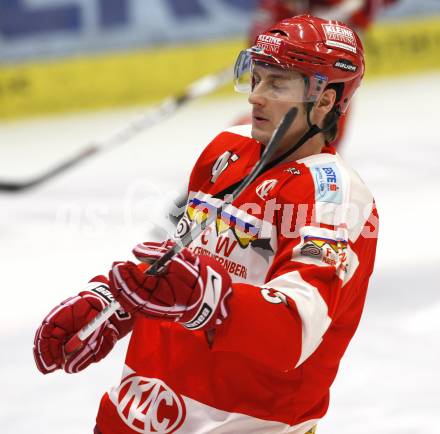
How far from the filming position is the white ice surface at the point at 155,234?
229 centimetres

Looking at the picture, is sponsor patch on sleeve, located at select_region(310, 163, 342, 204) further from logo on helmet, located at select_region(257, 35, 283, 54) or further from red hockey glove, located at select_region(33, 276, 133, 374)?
red hockey glove, located at select_region(33, 276, 133, 374)

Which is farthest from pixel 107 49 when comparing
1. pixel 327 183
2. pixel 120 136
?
pixel 327 183

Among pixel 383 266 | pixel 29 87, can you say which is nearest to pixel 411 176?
pixel 383 266

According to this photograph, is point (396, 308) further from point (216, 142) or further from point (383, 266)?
point (216, 142)

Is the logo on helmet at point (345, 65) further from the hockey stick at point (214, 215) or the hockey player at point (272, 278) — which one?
the hockey stick at point (214, 215)

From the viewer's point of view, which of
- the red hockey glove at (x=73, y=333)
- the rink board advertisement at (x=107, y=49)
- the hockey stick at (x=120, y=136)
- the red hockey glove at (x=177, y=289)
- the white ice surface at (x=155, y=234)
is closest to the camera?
the red hockey glove at (x=177, y=289)

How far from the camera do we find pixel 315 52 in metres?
1.34

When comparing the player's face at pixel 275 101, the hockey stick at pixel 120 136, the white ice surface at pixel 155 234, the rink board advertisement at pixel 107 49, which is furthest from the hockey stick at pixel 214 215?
the rink board advertisement at pixel 107 49

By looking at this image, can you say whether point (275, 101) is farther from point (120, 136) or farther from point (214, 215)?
point (120, 136)

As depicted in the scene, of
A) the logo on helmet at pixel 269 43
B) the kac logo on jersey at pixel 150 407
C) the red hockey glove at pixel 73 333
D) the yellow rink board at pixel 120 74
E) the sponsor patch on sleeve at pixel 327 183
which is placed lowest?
the yellow rink board at pixel 120 74

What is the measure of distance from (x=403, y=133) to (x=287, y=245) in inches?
153

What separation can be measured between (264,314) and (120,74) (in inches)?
178

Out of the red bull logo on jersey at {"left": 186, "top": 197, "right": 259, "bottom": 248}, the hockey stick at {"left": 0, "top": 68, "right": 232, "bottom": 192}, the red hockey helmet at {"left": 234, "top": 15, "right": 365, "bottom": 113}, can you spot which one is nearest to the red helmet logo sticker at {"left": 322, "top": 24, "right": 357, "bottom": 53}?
the red hockey helmet at {"left": 234, "top": 15, "right": 365, "bottom": 113}

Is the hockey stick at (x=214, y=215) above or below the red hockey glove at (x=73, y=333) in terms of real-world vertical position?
above
